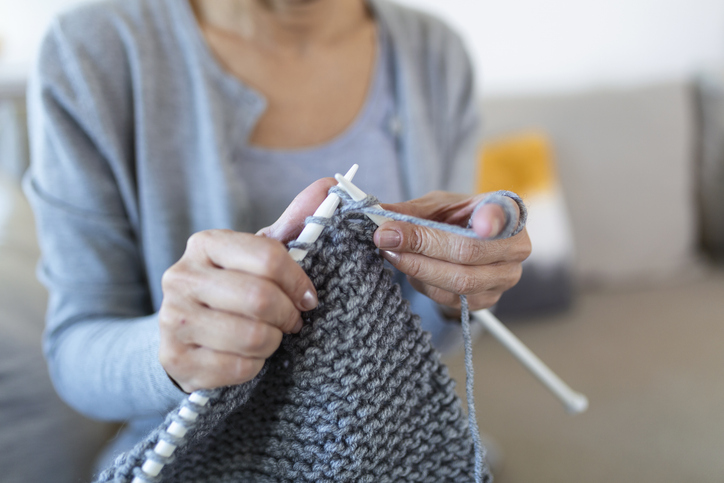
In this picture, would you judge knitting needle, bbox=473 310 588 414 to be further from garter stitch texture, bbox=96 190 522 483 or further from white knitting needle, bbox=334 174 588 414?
garter stitch texture, bbox=96 190 522 483

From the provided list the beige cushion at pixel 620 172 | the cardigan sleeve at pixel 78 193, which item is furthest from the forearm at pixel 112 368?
the beige cushion at pixel 620 172

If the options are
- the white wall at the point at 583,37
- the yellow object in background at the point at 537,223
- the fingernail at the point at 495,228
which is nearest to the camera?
the fingernail at the point at 495,228

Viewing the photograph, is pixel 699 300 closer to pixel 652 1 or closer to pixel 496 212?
pixel 652 1

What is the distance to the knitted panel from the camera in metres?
0.43

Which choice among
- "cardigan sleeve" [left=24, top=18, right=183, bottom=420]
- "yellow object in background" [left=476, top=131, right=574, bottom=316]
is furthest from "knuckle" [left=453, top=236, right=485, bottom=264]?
"yellow object in background" [left=476, top=131, right=574, bottom=316]

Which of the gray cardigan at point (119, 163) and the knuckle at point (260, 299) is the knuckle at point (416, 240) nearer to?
the knuckle at point (260, 299)

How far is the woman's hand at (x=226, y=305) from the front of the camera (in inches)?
14.5

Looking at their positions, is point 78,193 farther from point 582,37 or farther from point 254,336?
point 582,37

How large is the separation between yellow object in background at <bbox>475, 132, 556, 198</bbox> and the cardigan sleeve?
2.90 feet

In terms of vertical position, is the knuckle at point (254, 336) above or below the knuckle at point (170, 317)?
below

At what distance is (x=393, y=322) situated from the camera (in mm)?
455

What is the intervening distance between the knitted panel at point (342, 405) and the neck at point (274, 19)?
45 centimetres

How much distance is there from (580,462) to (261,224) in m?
0.75

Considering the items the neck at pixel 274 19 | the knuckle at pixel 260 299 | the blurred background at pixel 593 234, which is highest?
the neck at pixel 274 19
